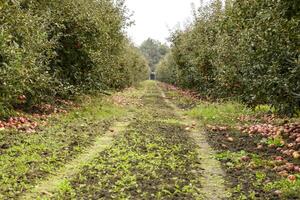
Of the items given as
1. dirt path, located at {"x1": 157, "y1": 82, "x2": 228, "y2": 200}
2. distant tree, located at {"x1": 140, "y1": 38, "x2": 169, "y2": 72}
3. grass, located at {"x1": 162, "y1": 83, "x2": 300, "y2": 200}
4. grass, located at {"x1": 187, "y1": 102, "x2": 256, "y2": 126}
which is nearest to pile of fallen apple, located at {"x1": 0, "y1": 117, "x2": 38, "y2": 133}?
dirt path, located at {"x1": 157, "y1": 82, "x2": 228, "y2": 200}

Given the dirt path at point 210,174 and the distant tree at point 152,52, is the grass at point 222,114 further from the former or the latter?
the distant tree at point 152,52

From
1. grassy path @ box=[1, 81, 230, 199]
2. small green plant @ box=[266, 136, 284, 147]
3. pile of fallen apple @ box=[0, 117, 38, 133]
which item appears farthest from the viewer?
pile of fallen apple @ box=[0, 117, 38, 133]

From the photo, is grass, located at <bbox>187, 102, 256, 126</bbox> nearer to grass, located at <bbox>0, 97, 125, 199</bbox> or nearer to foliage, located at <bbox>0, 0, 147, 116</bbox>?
grass, located at <bbox>0, 97, 125, 199</bbox>

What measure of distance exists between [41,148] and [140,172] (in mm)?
2896

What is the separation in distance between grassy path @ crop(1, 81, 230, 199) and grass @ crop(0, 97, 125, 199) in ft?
0.65

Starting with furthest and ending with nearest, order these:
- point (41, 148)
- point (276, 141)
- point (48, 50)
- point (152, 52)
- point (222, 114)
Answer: point (152, 52) → point (222, 114) → point (48, 50) → point (276, 141) → point (41, 148)

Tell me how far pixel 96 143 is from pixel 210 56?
15998mm

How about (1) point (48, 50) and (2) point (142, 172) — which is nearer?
(2) point (142, 172)

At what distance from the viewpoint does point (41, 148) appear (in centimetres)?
980

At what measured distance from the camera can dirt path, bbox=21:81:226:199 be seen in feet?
22.5

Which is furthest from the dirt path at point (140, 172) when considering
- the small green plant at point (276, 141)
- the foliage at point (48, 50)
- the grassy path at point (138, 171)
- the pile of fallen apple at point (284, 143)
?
the foliage at point (48, 50)

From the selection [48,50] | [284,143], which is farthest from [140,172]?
[48,50]

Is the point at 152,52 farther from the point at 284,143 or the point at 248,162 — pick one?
the point at 248,162

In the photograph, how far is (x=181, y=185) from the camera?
7.34 m
